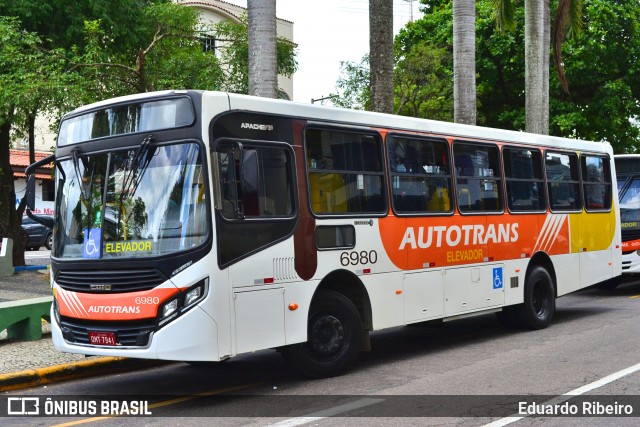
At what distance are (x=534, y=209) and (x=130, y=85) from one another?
8575 mm

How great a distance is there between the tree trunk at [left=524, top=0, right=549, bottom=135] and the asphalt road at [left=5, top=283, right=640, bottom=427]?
9.60 meters

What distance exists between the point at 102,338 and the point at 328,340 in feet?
8.50

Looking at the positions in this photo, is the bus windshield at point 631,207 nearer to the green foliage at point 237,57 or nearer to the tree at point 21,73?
the green foliage at point 237,57

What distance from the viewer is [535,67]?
21.9 metres

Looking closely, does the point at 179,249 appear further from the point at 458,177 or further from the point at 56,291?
the point at 458,177

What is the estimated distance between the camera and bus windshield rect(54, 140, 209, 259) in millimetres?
8398

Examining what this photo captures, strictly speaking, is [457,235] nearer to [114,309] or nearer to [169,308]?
[169,308]

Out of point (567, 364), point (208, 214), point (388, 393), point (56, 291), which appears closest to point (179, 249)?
point (208, 214)

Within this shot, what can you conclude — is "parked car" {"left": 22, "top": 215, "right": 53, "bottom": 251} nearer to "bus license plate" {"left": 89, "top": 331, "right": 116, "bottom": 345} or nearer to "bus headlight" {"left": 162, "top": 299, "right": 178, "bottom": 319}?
"bus license plate" {"left": 89, "top": 331, "right": 116, "bottom": 345}

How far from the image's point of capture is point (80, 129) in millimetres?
9367

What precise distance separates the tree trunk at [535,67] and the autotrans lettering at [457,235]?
370 inches

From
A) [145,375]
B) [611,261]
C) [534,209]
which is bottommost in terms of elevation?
[145,375]

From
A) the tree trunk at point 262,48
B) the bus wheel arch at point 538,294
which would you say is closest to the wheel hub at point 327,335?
the tree trunk at point 262,48

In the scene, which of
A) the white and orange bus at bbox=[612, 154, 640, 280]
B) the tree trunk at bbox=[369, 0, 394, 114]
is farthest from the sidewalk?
the white and orange bus at bbox=[612, 154, 640, 280]
